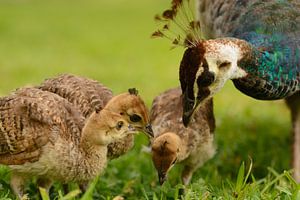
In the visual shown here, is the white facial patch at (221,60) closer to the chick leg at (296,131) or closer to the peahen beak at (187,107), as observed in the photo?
the peahen beak at (187,107)

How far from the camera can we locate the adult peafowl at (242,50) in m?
3.98

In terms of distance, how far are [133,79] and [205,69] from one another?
5.77 meters

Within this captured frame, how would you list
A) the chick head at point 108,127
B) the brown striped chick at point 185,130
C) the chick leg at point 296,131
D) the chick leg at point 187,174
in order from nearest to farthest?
the chick head at point 108,127
the brown striped chick at point 185,130
the chick leg at point 187,174
the chick leg at point 296,131

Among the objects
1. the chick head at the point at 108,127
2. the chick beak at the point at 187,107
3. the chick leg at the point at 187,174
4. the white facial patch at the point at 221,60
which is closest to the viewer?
the chick head at the point at 108,127

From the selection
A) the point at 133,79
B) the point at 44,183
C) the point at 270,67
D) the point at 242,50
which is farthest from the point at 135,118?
the point at 133,79

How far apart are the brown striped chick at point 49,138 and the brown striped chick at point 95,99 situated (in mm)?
60

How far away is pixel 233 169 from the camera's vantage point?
5.74 m

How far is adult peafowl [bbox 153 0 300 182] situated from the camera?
3.98m

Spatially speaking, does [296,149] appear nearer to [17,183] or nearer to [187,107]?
[187,107]

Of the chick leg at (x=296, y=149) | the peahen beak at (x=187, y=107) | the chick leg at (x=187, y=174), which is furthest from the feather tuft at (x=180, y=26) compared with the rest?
the chick leg at (x=296, y=149)

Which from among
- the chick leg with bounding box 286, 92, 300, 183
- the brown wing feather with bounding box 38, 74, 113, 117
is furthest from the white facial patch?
the chick leg with bounding box 286, 92, 300, 183

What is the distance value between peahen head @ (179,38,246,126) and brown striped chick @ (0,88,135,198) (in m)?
0.39

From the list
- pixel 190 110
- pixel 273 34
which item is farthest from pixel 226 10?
pixel 190 110

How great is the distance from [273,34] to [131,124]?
51.8 inches
